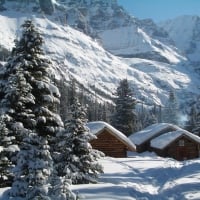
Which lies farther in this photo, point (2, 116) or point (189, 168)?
point (189, 168)

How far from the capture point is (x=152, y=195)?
21797mm

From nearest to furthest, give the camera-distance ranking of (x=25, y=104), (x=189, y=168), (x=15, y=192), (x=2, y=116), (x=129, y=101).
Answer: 1. (x=15, y=192)
2. (x=2, y=116)
3. (x=25, y=104)
4. (x=189, y=168)
5. (x=129, y=101)

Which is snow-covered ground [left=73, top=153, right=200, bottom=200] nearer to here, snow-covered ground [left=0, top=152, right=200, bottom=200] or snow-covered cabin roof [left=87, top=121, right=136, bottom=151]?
snow-covered ground [left=0, top=152, right=200, bottom=200]

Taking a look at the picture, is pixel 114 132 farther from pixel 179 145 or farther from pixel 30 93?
pixel 30 93

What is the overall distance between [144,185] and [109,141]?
2524cm

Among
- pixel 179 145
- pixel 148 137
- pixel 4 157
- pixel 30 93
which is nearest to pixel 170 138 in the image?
pixel 179 145

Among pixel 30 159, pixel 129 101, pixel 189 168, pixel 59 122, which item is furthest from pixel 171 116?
pixel 30 159

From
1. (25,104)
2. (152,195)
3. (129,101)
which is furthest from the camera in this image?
(129,101)

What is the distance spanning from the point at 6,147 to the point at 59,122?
357 centimetres

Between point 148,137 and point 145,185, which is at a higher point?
point 148,137

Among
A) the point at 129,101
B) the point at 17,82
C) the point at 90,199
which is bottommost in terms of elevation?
the point at 90,199

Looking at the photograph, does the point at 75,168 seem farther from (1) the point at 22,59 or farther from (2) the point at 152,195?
(1) the point at 22,59

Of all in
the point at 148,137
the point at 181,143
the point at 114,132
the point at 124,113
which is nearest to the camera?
the point at 114,132

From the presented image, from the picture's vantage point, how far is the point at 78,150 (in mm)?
24656
